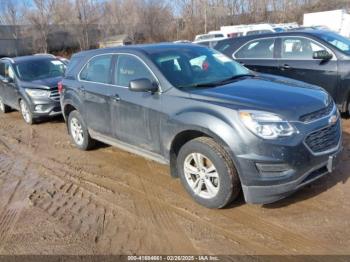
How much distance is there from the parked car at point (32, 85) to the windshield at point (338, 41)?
614 centimetres

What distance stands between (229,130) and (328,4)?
53.4 metres

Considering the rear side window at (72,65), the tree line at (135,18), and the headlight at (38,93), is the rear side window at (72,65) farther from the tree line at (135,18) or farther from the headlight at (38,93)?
the tree line at (135,18)

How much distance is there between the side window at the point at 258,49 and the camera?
786 cm

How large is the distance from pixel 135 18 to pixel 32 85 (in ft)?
169

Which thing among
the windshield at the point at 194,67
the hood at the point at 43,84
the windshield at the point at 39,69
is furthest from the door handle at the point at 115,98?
the windshield at the point at 39,69

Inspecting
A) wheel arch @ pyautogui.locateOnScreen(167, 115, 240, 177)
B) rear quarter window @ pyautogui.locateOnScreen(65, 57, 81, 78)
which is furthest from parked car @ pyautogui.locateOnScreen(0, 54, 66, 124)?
wheel arch @ pyautogui.locateOnScreen(167, 115, 240, 177)

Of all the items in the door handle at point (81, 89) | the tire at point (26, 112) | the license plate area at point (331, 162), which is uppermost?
the door handle at point (81, 89)

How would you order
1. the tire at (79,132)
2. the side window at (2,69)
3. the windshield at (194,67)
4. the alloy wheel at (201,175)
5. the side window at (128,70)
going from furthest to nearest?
the side window at (2,69) → the tire at (79,132) → the side window at (128,70) → the windshield at (194,67) → the alloy wheel at (201,175)

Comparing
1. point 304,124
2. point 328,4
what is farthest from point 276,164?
point 328,4

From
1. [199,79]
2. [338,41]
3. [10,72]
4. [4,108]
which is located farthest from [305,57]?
[4,108]

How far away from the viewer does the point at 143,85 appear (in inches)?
183

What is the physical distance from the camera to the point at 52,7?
173 feet

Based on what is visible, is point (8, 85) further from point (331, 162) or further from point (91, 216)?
point (331, 162)

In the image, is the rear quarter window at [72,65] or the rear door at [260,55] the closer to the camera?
the rear quarter window at [72,65]
